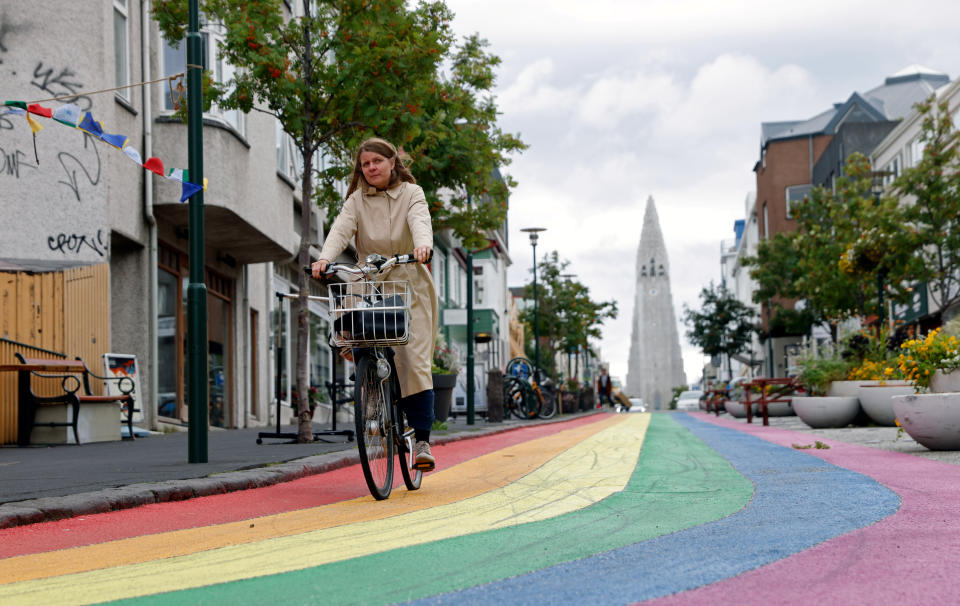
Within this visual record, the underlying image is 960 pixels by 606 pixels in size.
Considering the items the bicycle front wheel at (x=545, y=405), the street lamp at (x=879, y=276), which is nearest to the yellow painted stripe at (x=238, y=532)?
the bicycle front wheel at (x=545, y=405)

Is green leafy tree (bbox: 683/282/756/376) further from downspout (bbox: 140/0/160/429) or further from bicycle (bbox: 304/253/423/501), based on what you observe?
bicycle (bbox: 304/253/423/501)

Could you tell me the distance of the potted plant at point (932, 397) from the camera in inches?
336

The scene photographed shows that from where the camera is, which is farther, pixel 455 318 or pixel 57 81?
pixel 455 318

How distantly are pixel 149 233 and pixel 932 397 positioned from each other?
39.9 feet

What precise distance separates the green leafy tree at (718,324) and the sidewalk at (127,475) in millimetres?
57109

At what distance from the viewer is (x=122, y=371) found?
616 inches

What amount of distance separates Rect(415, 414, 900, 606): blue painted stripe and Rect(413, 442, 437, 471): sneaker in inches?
73.8

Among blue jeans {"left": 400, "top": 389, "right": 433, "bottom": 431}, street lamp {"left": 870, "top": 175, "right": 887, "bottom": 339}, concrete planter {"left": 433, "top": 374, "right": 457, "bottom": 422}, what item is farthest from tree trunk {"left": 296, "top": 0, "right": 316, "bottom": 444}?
street lamp {"left": 870, "top": 175, "right": 887, "bottom": 339}

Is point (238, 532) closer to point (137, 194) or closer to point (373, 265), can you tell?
point (373, 265)

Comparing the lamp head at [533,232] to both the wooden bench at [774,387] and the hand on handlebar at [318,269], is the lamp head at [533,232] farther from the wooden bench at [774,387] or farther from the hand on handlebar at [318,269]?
the hand on handlebar at [318,269]

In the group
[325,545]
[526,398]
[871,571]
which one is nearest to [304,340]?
[325,545]

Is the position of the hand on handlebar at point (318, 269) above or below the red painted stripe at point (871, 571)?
above

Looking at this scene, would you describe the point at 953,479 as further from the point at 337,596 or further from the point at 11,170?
the point at 11,170

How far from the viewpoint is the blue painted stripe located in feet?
9.65
